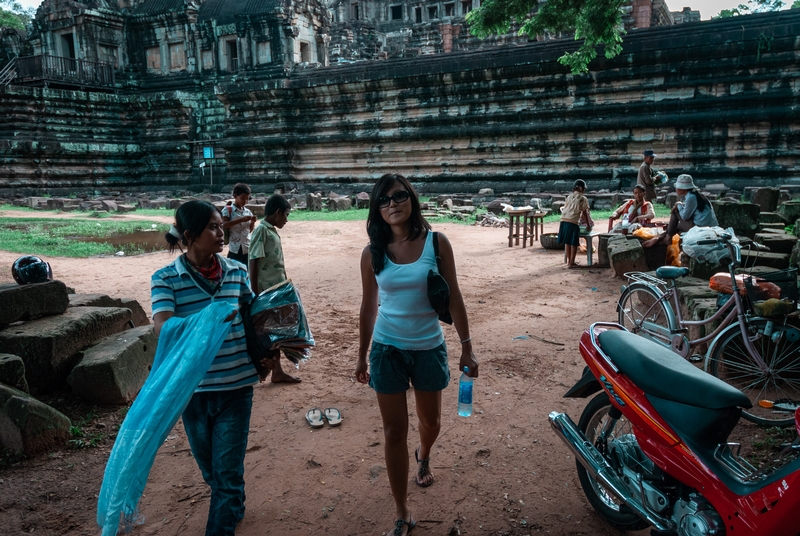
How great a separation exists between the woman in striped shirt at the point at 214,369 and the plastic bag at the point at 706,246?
13.3 ft

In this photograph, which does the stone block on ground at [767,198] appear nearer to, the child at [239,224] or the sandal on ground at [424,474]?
the child at [239,224]

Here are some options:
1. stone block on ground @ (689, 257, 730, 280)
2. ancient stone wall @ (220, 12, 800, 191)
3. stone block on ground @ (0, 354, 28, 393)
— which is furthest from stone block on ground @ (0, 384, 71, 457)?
ancient stone wall @ (220, 12, 800, 191)

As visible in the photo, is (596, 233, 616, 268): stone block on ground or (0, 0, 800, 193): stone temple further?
(0, 0, 800, 193): stone temple

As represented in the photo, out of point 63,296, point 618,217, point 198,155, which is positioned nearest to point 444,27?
point 198,155

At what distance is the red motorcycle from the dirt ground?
44 centimetres

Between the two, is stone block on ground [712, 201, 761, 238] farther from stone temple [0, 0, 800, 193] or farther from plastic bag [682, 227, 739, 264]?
stone temple [0, 0, 800, 193]

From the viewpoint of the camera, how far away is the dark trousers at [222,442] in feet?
7.93

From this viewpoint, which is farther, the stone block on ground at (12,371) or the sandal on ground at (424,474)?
the stone block on ground at (12,371)

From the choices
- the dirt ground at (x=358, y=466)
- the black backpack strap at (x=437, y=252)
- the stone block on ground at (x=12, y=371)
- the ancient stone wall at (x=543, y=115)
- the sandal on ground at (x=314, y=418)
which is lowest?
the dirt ground at (x=358, y=466)

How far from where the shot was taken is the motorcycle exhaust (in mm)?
2279

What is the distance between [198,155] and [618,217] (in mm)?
20370

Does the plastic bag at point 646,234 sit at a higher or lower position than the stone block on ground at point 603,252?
higher

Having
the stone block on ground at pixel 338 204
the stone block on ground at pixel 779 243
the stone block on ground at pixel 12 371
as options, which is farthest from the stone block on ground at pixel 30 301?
the stone block on ground at pixel 338 204

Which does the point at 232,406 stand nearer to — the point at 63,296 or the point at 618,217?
the point at 63,296
